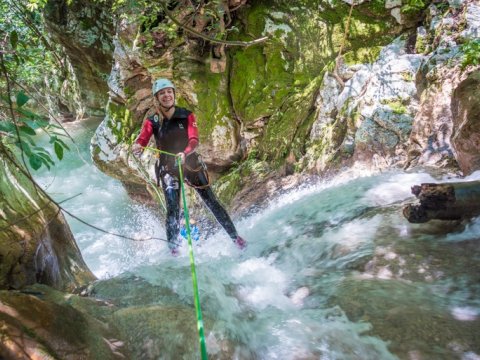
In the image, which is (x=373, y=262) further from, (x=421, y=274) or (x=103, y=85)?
(x=103, y=85)

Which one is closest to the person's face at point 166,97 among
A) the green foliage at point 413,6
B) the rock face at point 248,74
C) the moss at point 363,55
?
the rock face at point 248,74

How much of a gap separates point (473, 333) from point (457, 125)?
2.77 m

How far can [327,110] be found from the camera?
6.93 m

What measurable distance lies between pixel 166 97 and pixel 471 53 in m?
3.93

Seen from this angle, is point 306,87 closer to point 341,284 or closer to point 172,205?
point 172,205

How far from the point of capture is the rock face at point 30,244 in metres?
2.61

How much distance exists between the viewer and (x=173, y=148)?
4809 millimetres

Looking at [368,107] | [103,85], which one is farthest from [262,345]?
[103,85]

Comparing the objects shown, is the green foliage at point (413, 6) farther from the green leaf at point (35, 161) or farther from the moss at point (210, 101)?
the green leaf at point (35, 161)

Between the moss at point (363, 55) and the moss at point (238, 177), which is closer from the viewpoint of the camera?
the moss at point (363, 55)

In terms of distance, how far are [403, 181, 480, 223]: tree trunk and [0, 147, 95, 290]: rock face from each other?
2.79 meters

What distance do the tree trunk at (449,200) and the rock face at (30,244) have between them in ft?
9.15

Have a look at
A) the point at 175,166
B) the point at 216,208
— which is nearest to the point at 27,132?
the point at 175,166

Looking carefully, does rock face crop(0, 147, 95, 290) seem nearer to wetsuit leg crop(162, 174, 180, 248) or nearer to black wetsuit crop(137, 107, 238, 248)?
wetsuit leg crop(162, 174, 180, 248)
